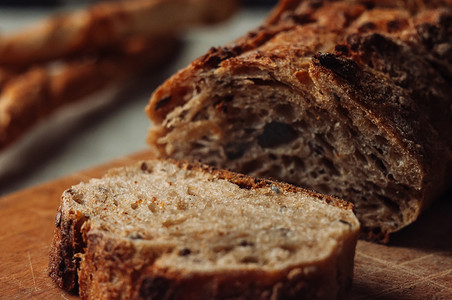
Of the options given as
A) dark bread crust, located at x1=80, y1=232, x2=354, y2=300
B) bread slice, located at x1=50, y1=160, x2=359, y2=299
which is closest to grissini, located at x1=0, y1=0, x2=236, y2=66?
bread slice, located at x1=50, y1=160, x2=359, y2=299

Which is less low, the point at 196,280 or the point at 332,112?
the point at 332,112

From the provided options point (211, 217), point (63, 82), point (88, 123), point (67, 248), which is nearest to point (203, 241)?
point (211, 217)

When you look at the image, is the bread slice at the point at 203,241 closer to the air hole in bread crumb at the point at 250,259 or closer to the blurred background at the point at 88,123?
the air hole in bread crumb at the point at 250,259

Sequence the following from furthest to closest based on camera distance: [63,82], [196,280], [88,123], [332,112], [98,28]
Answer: [88,123] < [98,28] < [63,82] < [332,112] < [196,280]

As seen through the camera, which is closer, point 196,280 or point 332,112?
point 196,280

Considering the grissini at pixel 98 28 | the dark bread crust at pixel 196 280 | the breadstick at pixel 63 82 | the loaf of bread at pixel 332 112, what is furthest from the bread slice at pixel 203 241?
the grissini at pixel 98 28

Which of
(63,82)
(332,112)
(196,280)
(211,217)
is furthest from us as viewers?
(63,82)

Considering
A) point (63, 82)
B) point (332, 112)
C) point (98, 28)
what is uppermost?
point (98, 28)

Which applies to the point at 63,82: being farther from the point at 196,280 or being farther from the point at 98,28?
the point at 196,280
